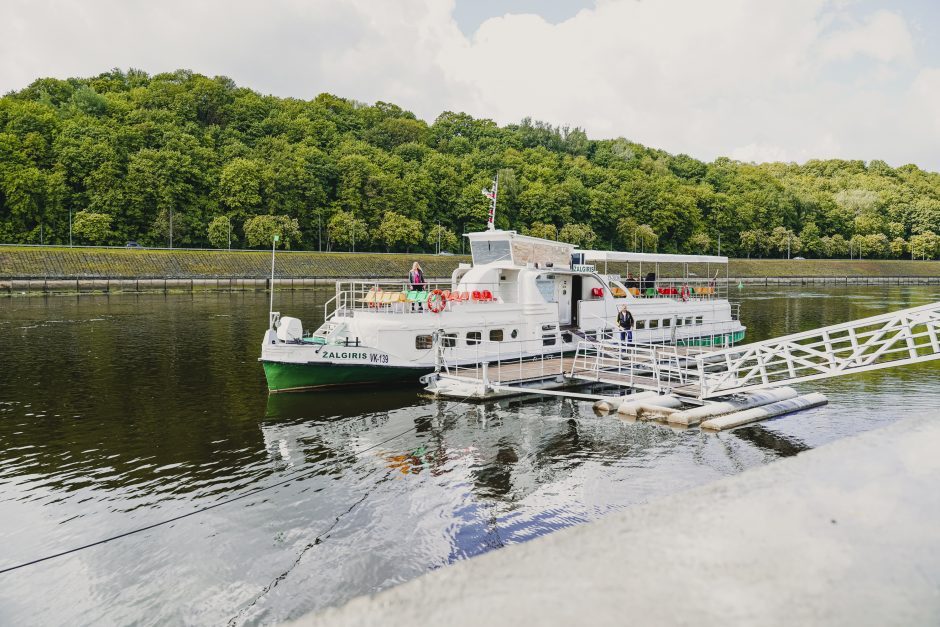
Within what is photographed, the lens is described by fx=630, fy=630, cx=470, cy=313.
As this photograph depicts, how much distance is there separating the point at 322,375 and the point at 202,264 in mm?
79293

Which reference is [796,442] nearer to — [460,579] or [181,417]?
[460,579]

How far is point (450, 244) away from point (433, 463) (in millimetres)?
117348

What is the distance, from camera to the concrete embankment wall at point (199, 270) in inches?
3105

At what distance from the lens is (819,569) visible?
3.79 meters

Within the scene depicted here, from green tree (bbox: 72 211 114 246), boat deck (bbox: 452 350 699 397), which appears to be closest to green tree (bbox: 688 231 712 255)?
green tree (bbox: 72 211 114 246)

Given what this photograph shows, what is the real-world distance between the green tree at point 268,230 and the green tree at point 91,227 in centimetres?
2125

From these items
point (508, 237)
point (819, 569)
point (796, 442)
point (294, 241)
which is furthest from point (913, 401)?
point (294, 241)

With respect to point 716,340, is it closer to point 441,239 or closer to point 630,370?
point 630,370

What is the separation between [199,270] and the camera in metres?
93.8

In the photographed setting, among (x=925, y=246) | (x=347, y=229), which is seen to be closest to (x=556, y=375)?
(x=347, y=229)

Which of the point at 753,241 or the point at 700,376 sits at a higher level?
the point at 753,241

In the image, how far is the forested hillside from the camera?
10650 centimetres

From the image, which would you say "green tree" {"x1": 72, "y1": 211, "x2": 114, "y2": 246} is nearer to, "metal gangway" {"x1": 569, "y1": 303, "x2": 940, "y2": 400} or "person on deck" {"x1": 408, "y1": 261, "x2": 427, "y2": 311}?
"person on deck" {"x1": 408, "y1": 261, "x2": 427, "y2": 311}

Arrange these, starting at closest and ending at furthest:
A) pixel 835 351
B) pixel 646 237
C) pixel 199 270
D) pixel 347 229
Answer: pixel 835 351 → pixel 199 270 → pixel 347 229 → pixel 646 237
